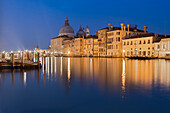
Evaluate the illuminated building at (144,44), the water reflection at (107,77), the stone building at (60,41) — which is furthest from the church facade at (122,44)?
the water reflection at (107,77)

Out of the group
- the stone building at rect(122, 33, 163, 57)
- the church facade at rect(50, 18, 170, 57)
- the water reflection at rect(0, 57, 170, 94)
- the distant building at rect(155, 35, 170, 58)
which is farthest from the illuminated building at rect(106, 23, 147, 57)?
the water reflection at rect(0, 57, 170, 94)

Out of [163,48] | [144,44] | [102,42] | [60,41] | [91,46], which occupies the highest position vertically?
[60,41]

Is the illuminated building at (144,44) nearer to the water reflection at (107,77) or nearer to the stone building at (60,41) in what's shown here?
the water reflection at (107,77)

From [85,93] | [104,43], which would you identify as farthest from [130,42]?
[85,93]

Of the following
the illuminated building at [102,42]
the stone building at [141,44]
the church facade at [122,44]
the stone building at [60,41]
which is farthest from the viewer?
the stone building at [60,41]

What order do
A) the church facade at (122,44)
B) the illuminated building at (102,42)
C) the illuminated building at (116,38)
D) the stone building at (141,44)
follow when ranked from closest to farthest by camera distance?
1. the church facade at (122,44)
2. the stone building at (141,44)
3. the illuminated building at (116,38)
4. the illuminated building at (102,42)

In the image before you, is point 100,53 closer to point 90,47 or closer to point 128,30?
point 90,47

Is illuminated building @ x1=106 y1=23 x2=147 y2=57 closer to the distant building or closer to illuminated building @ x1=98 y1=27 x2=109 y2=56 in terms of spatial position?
illuminated building @ x1=98 y1=27 x2=109 y2=56

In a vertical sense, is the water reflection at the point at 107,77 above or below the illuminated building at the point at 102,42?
below

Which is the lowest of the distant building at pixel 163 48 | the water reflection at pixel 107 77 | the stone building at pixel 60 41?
the water reflection at pixel 107 77

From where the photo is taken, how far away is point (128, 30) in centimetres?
6172

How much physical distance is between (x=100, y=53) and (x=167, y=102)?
6363 centimetres

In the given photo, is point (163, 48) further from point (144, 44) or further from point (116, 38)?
point (116, 38)

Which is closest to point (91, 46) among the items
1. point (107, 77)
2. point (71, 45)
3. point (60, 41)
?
point (71, 45)
